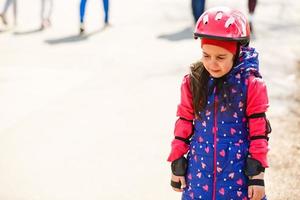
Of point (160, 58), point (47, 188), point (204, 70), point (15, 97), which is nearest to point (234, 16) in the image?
point (204, 70)

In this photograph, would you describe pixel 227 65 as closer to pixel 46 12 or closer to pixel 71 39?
pixel 71 39

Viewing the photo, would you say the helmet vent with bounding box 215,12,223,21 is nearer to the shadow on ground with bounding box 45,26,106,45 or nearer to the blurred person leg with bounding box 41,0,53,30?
the shadow on ground with bounding box 45,26,106,45

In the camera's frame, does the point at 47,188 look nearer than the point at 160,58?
Yes

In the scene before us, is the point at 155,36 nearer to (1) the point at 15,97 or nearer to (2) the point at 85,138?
(1) the point at 15,97

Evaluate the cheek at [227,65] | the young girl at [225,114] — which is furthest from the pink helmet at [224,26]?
the cheek at [227,65]

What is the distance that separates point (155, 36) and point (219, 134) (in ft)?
22.4

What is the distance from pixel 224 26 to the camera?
2.79m

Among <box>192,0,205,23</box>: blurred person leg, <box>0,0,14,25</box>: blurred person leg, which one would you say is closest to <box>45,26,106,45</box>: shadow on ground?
<box>0,0,14,25</box>: blurred person leg

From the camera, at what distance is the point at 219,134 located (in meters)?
2.92

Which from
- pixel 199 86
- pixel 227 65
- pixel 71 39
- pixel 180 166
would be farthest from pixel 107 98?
pixel 227 65

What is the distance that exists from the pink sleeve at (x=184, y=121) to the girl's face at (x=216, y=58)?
0.22 metres

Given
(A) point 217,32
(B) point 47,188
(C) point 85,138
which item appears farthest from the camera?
(C) point 85,138

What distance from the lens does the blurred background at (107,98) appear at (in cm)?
471

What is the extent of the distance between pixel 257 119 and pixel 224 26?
1.73 feet
